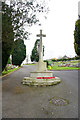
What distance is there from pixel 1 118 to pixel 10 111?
0.41 metres

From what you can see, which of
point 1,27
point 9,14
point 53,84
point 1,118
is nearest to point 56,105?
point 1,118

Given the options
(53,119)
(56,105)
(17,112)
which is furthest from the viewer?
(56,105)

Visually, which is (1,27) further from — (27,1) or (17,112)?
(17,112)

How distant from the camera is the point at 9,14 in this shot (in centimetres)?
761

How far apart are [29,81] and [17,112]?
382 cm

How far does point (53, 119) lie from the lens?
264 cm

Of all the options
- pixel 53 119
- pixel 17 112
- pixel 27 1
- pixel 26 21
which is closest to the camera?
pixel 53 119

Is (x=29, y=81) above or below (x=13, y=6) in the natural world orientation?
below

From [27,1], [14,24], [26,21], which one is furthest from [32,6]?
[14,24]

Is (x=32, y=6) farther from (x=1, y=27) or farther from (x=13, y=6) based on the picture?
(x=1, y=27)

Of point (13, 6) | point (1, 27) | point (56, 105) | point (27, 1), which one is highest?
point (27, 1)

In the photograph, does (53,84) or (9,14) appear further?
(9,14)

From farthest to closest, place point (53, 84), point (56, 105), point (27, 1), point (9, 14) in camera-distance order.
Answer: point (27, 1), point (9, 14), point (53, 84), point (56, 105)

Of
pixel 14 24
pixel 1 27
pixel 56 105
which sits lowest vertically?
pixel 56 105
